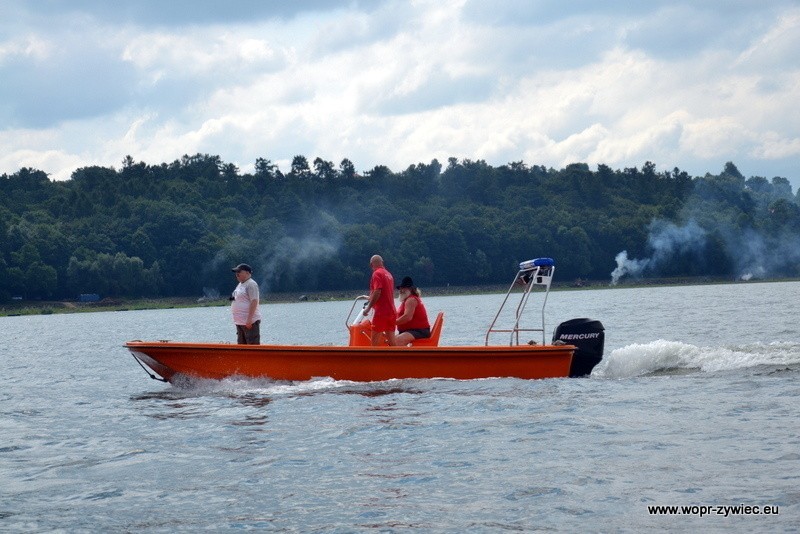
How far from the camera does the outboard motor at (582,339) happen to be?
16.3 metres

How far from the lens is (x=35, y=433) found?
13547mm

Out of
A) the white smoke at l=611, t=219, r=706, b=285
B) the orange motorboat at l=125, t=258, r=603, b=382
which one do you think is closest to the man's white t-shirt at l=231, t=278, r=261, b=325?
the orange motorboat at l=125, t=258, r=603, b=382

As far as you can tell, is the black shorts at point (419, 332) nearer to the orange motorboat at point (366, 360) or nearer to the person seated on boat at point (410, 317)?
the person seated on boat at point (410, 317)

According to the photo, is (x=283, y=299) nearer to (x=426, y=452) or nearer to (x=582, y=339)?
(x=582, y=339)

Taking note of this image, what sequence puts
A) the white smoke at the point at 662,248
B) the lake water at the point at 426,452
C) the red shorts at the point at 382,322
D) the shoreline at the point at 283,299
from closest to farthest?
the lake water at the point at 426,452 → the red shorts at the point at 382,322 → the shoreline at the point at 283,299 → the white smoke at the point at 662,248

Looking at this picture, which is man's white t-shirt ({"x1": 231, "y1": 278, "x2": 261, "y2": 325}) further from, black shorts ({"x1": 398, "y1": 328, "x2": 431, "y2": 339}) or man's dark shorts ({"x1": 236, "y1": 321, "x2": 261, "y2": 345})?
black shorts ({"x1": 398, "y1": 328, "x2": 431, "y2": 339})

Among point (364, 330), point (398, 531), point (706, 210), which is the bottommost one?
point (398, 531)

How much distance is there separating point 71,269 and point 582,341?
102m

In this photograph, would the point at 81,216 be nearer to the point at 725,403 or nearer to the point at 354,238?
the point at 354,238

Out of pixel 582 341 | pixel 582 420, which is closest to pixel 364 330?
pixel 582 341

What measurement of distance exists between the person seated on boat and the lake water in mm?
874

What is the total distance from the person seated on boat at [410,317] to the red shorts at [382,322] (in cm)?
25

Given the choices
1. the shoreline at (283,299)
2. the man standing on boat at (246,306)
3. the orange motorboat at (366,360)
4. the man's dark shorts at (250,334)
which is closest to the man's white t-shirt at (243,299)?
the man standing on boat at (246,306)

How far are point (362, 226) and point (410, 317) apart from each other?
124055 mm
